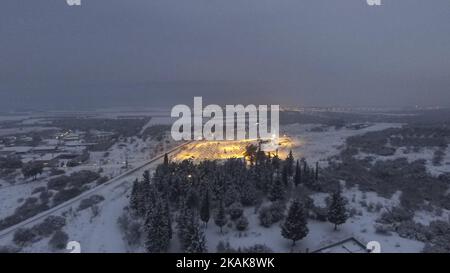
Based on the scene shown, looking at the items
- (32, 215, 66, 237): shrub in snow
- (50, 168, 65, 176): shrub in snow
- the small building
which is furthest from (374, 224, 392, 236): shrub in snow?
the small building

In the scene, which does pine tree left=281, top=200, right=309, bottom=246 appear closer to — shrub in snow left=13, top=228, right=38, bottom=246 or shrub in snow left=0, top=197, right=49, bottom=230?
shrub in snow left=13, top=228, right=38, bottom=246

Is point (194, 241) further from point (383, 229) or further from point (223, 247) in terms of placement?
point (383, 229)

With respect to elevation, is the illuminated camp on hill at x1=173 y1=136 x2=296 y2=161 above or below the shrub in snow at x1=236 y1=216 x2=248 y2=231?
above

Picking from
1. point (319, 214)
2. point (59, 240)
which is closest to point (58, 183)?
point (59, 240)

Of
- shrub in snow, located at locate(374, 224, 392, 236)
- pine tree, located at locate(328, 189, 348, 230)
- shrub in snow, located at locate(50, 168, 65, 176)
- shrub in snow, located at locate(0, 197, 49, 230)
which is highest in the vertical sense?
pine tree, located at locate(328, 189, 348, 230)
